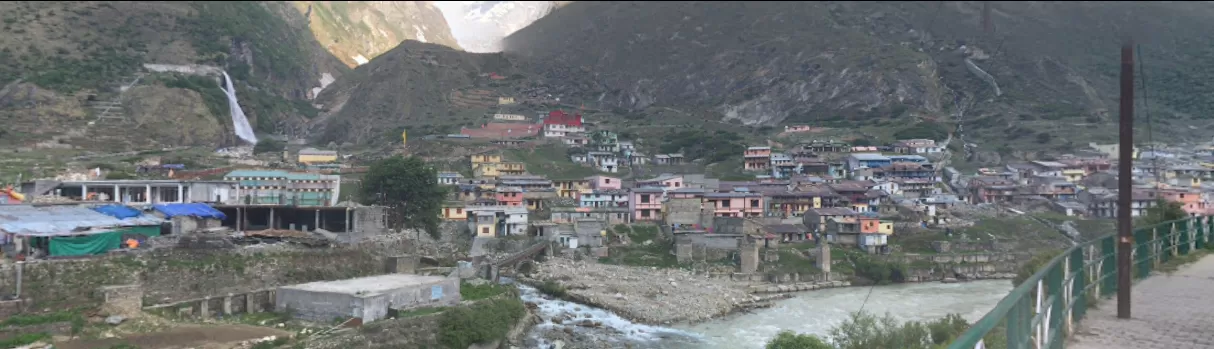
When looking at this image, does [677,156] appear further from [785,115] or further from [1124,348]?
[1124,348]

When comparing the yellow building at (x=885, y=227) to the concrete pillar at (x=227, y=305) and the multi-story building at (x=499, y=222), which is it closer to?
the multi-story building at (x=499, y=222)

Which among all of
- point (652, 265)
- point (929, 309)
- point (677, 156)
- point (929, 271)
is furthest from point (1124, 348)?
point (677, 156)

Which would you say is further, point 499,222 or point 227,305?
point 499,222

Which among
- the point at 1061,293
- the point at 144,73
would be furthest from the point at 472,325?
the point at 144,73

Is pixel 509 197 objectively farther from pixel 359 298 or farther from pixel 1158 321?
pixel 1158 321


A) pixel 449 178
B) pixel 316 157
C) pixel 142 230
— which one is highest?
pixel 316 157

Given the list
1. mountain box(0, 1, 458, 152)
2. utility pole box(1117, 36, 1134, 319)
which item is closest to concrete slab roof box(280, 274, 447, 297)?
utility pole box(1117, 36, 1134, 319)

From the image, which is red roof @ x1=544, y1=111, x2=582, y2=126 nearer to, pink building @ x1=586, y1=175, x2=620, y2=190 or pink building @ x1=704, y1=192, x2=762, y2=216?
pink building @ x1=586, y1=175, x2=620, y2=190
